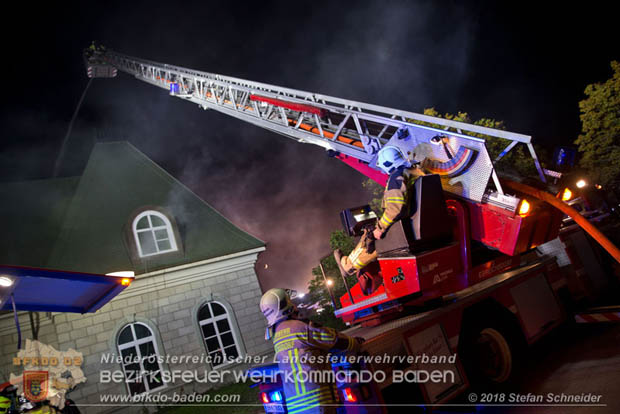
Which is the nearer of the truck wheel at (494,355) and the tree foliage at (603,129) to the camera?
the truck wheel at (494,355)

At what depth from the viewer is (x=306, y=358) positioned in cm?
302

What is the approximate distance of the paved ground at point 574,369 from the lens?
11.0 feet

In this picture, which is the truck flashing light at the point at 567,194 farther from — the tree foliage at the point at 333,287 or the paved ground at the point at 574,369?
the tree foliage at the point at 333,287

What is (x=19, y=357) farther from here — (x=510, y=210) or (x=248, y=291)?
(x=510, y=210)

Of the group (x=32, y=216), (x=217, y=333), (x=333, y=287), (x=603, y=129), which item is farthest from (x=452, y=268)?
(x=603, y=129)

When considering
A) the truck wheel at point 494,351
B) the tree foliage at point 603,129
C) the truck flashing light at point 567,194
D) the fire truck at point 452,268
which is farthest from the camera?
the tree foliage at point 603,129

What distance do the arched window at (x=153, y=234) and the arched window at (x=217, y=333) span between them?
217 cm

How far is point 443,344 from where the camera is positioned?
4.07 meters

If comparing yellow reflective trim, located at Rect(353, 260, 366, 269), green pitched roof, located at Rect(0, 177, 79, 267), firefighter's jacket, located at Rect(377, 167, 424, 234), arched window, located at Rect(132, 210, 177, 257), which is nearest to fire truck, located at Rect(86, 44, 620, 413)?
firefighter's jacket, located at Rect(377, 167, 424, 234)

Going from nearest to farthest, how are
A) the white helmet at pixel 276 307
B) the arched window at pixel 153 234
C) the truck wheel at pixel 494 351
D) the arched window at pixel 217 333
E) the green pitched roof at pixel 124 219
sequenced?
the white helmet at pixel 276 307 → the truck wheel at pixel 494 351 → the green pitched roof at pixel 124 219 → the arched window at pixel 217 333 → the arched window at pixel 153 234

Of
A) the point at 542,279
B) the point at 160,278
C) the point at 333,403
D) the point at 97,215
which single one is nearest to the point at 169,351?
the point at 160,278

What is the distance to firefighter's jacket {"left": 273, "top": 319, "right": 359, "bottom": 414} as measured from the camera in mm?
2961

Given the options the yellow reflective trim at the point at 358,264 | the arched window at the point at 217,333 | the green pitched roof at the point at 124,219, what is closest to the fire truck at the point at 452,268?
the yellow reflective trim at the point at 358,264

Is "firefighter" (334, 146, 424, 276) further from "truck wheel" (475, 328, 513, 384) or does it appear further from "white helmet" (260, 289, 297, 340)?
"truck wheel" (475, 328, 513, 384)
